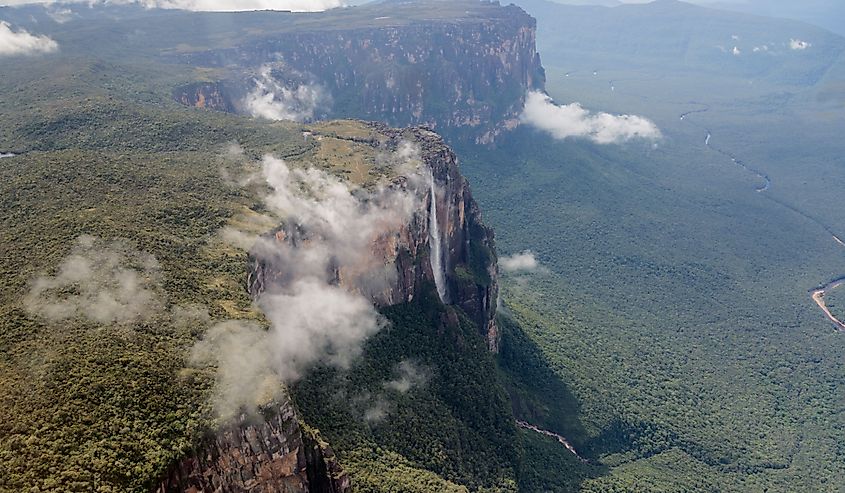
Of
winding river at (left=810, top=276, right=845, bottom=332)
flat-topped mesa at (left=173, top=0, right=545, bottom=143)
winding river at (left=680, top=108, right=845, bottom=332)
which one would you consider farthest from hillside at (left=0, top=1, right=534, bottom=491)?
flat-topped mesa at (left=173, top=0, right=545, bottom=143)

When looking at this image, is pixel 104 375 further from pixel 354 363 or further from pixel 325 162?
pixel 325 162

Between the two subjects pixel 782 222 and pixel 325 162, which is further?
pixel 782 222

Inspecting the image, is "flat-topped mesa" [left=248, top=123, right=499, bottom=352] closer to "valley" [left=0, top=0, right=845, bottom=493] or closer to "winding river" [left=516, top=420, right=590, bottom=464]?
"valley" [left=0, top=0, right=845, bottom=493]

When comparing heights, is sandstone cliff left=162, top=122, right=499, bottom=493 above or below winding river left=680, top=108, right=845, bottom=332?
above

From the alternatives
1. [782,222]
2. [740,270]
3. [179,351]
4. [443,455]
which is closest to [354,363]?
[443,455]

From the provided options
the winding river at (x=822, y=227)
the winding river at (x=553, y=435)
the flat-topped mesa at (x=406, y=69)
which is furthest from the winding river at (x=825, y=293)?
the flat-topped mesa at (x=406, y=69)

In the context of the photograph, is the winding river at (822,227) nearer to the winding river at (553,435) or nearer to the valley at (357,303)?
the valley at (357,303)

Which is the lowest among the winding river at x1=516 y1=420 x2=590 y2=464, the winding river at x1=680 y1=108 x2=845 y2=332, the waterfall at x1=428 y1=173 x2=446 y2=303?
the winding river at x1=680 y1=108 x2=845 y2=332
